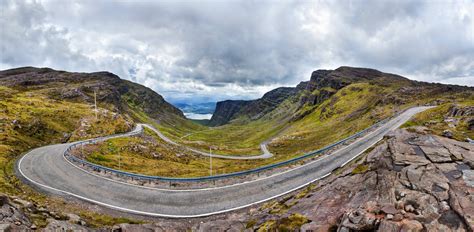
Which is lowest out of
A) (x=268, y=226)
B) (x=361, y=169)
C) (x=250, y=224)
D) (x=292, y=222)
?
(x=250, y=224)

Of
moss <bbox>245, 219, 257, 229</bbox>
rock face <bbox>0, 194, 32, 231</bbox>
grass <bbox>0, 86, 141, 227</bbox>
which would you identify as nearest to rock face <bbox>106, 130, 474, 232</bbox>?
moss <bbox>245, 219, 257, 229</bbox>

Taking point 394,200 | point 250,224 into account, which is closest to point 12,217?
point 250,224

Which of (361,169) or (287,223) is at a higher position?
(361,169)

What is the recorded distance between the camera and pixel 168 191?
102 feet

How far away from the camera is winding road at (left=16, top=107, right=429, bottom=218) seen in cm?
2694

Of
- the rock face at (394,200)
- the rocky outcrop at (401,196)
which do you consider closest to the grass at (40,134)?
the rock face at (394,200)

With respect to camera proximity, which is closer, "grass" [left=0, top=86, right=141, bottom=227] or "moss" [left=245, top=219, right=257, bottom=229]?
"moss" [left=245, top=219, right=257, bottom=229]

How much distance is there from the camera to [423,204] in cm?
1412

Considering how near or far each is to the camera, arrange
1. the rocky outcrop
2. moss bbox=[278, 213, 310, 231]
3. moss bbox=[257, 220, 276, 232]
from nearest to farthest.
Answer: the rocky outcrop < moss bbox=[278, 213, 310, 231] < moss bbox=[257, 220, 276, 232]

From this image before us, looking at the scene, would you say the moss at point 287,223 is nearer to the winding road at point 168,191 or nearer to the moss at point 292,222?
the moss at point 292,222

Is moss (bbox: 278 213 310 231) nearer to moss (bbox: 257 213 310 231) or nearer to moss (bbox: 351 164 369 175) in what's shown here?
moss (bbox: 257 213 310 231)

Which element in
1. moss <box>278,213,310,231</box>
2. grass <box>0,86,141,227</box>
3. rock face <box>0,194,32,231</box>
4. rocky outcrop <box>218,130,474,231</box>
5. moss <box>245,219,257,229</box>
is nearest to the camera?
rocky outcrop <box>218,130,474,231</box>

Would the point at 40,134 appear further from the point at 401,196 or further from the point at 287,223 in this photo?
the point at 401,196

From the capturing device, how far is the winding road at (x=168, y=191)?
2694cm
